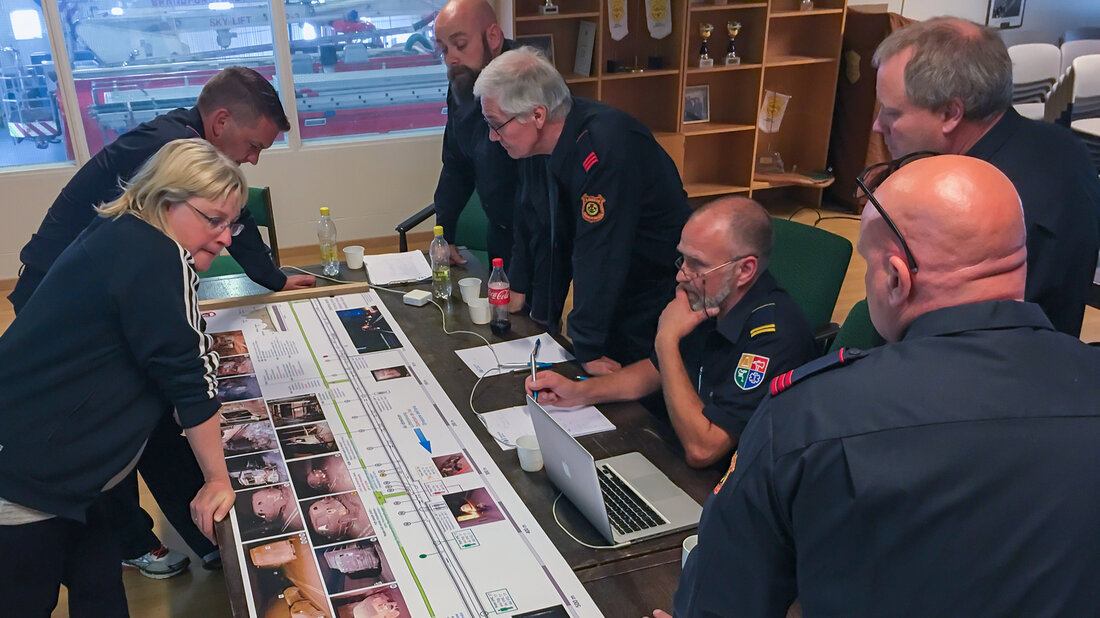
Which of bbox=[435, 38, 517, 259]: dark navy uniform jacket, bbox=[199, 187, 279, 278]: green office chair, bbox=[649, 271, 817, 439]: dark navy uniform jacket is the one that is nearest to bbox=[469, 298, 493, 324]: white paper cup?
bbox=[435, 38, 517, 259]: dark navy uniform jacket

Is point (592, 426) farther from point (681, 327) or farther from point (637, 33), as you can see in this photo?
point (637, 33)

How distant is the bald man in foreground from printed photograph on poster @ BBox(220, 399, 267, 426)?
1388 mm

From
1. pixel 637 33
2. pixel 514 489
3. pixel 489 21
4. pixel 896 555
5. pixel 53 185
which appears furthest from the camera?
pixel 637 33

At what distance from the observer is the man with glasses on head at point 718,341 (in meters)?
1.90

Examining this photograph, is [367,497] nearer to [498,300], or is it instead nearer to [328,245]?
[498,300]

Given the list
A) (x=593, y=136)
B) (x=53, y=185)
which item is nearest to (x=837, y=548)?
(x=593, y=136)

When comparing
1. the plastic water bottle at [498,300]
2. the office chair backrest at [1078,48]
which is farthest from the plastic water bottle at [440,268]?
the office chair backrest at [1078,48]

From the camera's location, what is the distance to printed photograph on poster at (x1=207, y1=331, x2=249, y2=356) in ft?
8.02

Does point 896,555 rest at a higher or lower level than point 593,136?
lower

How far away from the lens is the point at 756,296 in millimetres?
2006

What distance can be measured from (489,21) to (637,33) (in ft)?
8.03

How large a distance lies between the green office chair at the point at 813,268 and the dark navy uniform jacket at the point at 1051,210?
2.85 ft

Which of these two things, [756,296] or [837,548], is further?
[756,296]

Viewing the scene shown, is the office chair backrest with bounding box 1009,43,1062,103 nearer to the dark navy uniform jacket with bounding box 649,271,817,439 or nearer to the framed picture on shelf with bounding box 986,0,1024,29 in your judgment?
the framed picture on shelf with bounding box 986,0,1024,29
